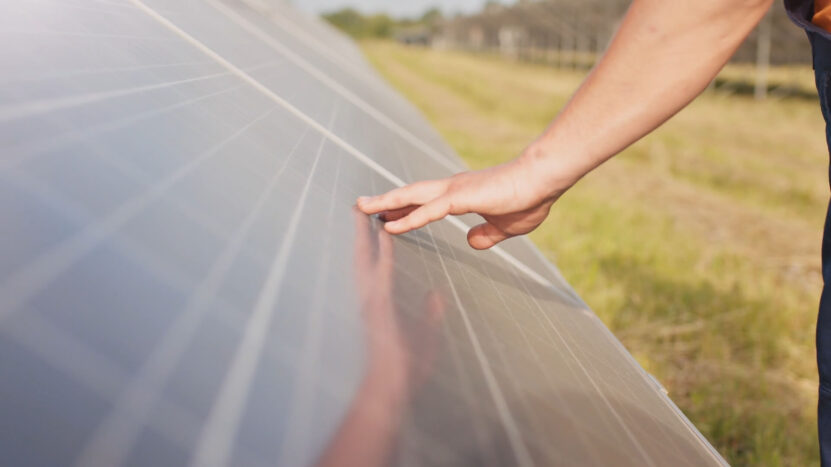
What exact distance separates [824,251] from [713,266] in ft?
10.7

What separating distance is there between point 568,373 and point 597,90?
468 millimetres

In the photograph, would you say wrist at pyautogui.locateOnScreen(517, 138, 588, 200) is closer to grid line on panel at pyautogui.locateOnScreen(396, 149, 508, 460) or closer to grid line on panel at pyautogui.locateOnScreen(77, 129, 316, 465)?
grid line on panel at pyautogui.locateOnScreen(396, 149, 508, 460)

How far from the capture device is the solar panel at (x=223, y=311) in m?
0.41

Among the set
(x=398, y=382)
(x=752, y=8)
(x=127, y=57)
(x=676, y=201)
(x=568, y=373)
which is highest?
(x=752, y=8)

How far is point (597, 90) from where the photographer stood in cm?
109

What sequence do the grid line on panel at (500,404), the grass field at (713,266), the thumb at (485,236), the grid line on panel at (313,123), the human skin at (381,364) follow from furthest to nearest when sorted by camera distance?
the grass field at (713,266)
the grid line on panel at (313,123)
the thumb at (485,236)
the grid line on panel at (500,404)
the human skin at (381,364)

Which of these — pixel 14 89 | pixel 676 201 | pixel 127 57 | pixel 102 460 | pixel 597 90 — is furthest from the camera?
pixel 676 201

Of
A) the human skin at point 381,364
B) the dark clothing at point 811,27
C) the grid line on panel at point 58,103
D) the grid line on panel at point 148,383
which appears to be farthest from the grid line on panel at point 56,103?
the dark clothing at point 811,27

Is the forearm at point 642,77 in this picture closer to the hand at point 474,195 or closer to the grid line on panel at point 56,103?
the hand at point 474,195

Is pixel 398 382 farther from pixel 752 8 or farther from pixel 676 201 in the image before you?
pixel 676 201

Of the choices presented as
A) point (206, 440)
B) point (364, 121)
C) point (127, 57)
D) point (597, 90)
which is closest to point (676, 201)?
point (364, 121)

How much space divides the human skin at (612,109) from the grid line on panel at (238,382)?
477mm

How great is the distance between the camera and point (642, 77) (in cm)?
106

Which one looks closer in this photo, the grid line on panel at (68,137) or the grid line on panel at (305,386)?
the grid line on panel at (305,386)
